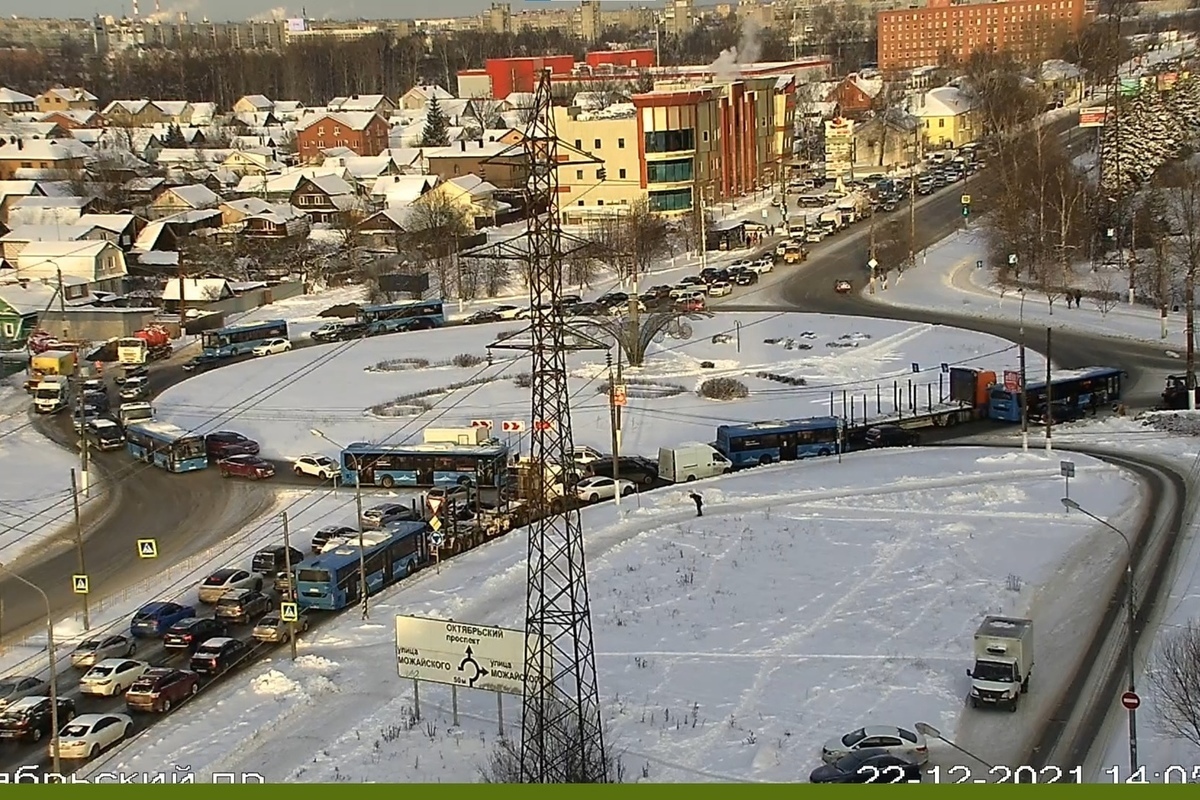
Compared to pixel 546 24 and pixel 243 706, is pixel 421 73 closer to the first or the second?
pixel 546 24

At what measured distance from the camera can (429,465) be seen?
23531mm

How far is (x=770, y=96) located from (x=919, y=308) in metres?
27.9

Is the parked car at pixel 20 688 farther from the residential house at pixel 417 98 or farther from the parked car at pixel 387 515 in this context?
the residential house at pixel 417 98

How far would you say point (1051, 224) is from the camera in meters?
40.7

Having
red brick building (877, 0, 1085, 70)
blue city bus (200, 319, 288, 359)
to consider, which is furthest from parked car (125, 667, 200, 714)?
red brick building (877, 0, 1085, 70)

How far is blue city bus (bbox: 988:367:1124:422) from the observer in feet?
84.8

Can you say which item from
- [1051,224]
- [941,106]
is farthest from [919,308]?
[941,106]

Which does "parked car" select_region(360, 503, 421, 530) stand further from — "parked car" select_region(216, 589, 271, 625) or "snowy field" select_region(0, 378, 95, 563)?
"snowy field" select_region(0, 378, 95, 563)

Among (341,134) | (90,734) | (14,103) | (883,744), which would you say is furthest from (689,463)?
(14,103)

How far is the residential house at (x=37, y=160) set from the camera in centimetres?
6619

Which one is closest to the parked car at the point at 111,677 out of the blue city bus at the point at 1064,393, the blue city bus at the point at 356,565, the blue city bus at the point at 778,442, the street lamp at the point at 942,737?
the blue city bus at the point at 356,565

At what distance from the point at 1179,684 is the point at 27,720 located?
1096cm

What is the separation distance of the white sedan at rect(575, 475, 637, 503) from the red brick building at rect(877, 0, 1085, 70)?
3526 inches

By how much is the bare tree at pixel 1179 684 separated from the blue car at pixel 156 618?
11.2 meters
